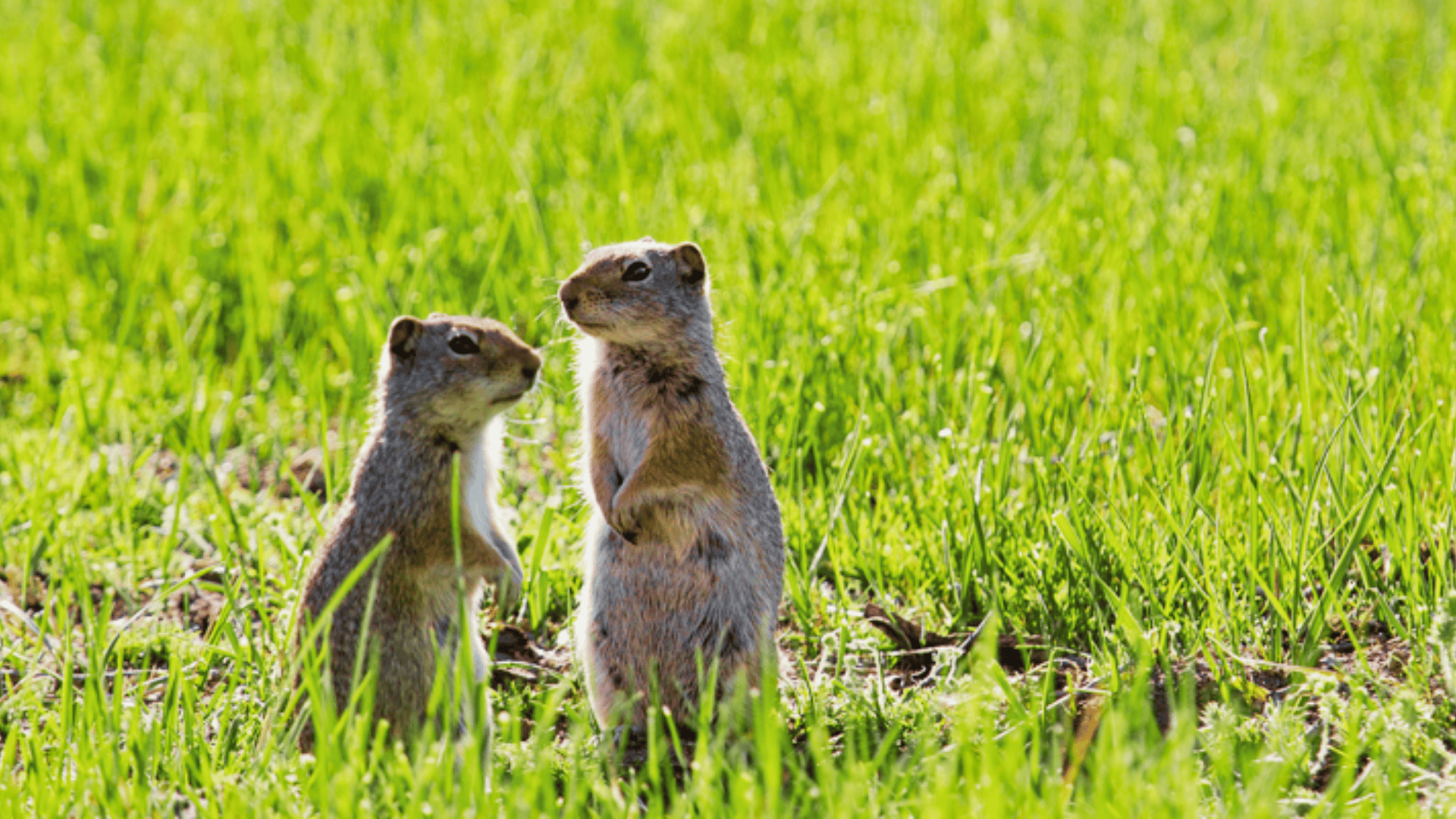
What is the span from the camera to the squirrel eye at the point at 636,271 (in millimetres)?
3977

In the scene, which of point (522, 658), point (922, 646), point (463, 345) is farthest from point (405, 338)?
A: point (922, 646)

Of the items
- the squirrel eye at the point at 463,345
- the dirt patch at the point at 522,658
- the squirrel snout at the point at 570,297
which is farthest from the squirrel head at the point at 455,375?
the dirt patch at the point at 522,658

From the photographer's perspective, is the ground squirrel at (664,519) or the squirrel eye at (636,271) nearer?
the ground squirrel at (664,519)

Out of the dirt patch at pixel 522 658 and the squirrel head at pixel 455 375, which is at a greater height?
the squirrel head at pixel 455 375

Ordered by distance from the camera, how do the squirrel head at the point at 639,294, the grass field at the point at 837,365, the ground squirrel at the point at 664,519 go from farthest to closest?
1. the squirrel head at the point at 639,294
2. the ground squirrel at the point at 664,519
3. the grass field at the point at 837,365

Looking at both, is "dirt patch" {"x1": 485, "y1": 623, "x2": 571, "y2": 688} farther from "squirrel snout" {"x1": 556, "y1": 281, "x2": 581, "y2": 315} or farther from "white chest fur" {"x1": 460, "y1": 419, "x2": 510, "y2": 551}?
"squirrel snout" {"x1": 556, "y1": 281, "x2": 581, "y2": 315}

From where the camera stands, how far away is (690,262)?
4.07m

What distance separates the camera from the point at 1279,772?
308cm

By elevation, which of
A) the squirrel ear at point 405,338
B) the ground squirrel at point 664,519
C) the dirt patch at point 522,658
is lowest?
the dirt patch at point 522,658

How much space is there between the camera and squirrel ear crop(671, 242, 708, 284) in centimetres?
405

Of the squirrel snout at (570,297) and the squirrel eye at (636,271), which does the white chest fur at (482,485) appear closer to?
the squirrel snout at (570,297)

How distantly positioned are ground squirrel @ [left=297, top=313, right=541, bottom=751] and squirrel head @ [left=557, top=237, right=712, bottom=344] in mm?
180

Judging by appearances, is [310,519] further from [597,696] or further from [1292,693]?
[1292,693]

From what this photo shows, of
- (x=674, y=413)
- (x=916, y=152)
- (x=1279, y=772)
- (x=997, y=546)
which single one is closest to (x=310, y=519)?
(x=674, y=413)
